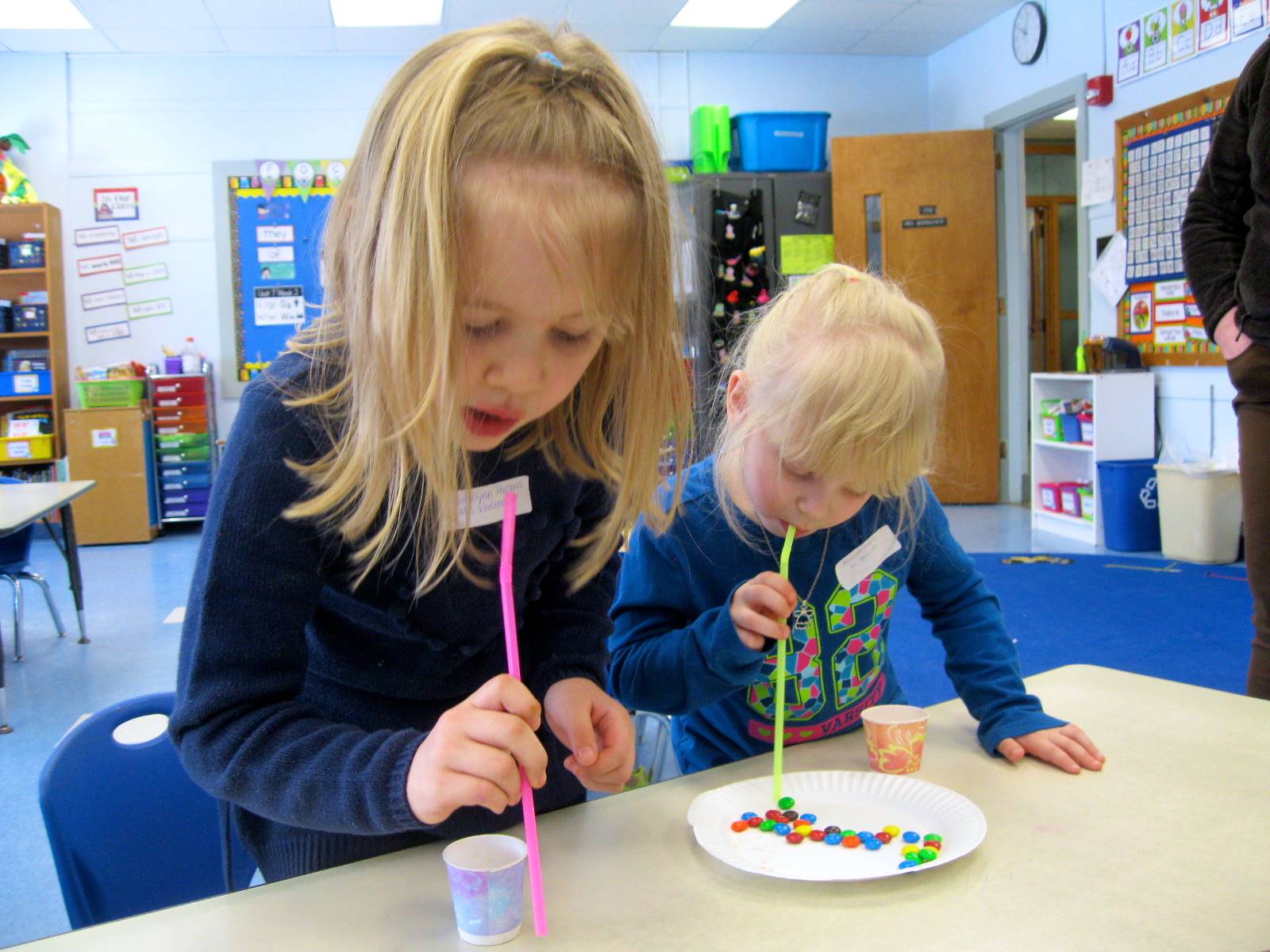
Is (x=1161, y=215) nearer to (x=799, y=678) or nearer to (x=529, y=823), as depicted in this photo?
(x=799, y=678)

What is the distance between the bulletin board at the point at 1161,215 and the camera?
421 centimetres

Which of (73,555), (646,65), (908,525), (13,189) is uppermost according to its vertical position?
(646,65)

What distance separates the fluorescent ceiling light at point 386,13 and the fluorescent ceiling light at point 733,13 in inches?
51.7

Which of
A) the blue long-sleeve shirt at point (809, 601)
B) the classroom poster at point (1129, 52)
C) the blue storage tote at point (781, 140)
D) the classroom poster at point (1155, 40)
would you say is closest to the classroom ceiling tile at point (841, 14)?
the blue storage tote at point (781, 140)

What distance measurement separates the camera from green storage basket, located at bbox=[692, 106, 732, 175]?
602 centimetres

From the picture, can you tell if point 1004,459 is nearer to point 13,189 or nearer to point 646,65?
point 646,65

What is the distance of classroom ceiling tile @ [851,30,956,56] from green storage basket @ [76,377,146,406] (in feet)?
15.1

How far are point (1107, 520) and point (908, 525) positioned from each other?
3.76 metres

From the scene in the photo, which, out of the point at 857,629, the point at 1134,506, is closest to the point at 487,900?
the point at 857,629

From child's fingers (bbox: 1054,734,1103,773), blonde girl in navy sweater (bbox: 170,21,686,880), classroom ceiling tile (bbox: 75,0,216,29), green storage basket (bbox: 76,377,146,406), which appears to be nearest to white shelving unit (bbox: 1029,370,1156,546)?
child's fingers (bbox: 1054,734,1103,773)

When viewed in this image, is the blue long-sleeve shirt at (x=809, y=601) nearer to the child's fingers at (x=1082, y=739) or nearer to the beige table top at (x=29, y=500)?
the child's fingers at (x=1082, y=739)

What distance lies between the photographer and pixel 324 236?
0.79 meters

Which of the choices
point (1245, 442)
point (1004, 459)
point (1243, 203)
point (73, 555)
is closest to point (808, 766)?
point (1245, 442)

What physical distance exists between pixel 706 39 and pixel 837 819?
6.02 meters
